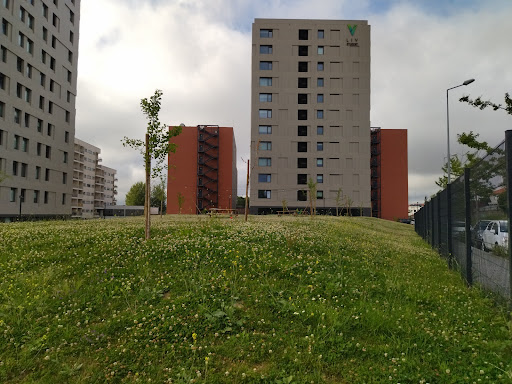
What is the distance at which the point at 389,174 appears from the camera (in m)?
67.2

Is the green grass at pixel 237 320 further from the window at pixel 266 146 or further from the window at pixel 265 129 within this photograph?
the window at pixel 265 129

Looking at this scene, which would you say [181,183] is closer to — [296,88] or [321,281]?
[296,88]

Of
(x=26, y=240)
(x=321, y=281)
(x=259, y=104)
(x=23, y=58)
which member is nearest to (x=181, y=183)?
(x=259, y=104)

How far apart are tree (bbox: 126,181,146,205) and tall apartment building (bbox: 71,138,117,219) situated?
861 cm

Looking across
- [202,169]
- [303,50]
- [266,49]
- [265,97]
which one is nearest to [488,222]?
[265,97]

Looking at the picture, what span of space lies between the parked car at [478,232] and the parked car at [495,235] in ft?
0.30

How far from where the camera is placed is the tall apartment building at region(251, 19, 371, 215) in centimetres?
5628

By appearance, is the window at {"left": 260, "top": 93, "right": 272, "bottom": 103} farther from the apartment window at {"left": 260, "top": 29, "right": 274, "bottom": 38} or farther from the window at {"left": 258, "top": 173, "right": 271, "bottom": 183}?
the window at {"left": 258, "top": 173, "right": 271, "bottom": 183}

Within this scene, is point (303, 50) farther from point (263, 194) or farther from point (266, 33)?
point (263, 194)

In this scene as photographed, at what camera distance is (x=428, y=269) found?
351 inches

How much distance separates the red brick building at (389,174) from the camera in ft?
217

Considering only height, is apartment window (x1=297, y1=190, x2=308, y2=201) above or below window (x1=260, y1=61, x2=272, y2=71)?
below

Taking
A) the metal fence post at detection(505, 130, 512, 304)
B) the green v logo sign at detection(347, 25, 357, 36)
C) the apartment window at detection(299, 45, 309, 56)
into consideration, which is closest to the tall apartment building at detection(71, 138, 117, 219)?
the apartment window at detection(299, 45, 309, 56)

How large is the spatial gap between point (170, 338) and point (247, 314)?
1175 mm
